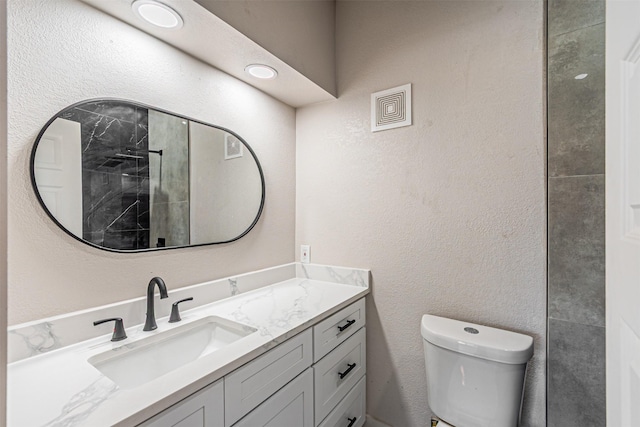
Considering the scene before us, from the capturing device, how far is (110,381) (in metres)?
0.80

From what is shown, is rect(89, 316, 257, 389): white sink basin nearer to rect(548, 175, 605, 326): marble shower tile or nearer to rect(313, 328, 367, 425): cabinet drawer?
rect(313, 328, 367, 425): cabinet drawer

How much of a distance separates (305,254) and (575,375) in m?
1.45

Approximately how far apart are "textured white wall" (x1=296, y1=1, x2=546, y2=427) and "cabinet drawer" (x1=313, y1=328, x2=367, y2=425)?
0.12 metres

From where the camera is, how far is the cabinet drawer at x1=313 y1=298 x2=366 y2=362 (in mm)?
1284

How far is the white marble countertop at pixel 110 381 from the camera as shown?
2.19ft

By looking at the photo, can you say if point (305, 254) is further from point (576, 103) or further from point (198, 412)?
point (576, 103)

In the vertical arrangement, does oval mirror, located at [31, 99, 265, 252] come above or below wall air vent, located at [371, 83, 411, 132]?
below

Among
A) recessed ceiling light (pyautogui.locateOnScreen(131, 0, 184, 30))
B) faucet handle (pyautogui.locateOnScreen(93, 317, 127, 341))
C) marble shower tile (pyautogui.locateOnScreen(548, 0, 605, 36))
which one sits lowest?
faucet handle (pyautogui.locateOnScreen(93, 317, 127, 341))

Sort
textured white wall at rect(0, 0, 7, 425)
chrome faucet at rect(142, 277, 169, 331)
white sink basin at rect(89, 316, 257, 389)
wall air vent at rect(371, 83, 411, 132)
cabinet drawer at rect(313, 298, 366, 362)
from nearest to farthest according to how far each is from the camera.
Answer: textured white wall at rect(0, 0, 7, 425), white sink basin at rect(89, 316, 257, 389), chrome faucet at rect(142, 277, 169, 331), cabinet drawer at rect(313, 298, 366, 362), wall air vent at rect(371, 83, 411, 132)

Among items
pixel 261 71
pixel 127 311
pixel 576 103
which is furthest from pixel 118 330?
pixel 576 103

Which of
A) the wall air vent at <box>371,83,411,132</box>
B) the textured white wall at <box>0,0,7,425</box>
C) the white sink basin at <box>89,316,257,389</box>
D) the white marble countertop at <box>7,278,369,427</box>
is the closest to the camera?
the textured white wall at <box>0,0,7,425</box>

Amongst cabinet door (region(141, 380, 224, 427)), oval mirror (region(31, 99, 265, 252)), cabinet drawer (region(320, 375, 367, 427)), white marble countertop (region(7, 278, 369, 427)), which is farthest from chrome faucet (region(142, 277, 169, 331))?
cabinet drawer (region(320, 375, 367, 427))

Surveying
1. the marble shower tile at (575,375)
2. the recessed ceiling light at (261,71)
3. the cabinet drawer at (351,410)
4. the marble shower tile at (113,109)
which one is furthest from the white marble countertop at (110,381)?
the recessed ceiling light at (261,71)
